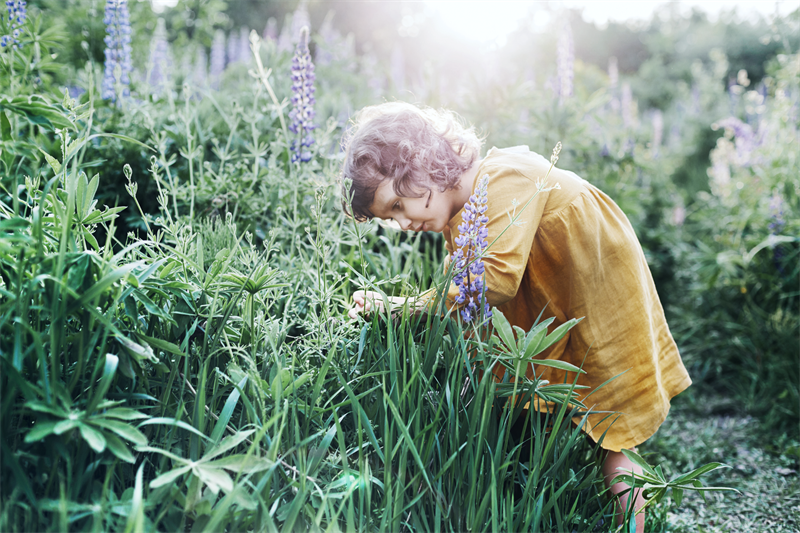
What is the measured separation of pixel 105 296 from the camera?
3.60 ft

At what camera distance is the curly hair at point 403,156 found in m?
1.73

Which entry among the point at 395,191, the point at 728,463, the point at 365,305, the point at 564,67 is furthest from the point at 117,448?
the point at 564,67

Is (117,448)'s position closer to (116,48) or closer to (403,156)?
(403,156)

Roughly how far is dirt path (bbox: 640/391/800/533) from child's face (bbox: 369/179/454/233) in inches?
42.5

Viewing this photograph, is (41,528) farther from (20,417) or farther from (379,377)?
(379,377)

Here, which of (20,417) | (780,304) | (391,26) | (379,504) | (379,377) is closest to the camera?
(20,417)

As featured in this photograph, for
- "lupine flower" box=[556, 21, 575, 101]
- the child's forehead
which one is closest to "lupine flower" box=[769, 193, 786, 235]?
"lupine flower" box=[556, 21, 575, 101]

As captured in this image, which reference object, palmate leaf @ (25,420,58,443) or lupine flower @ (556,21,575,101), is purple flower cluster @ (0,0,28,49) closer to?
palmate leaf @ (25,420,58,443)

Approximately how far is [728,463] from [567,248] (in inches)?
61.3

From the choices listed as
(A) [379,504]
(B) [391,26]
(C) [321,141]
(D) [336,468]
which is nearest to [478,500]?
(A) [379,504]

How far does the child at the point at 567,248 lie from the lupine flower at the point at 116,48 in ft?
6.02

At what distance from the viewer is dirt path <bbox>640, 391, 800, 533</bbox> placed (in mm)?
1928

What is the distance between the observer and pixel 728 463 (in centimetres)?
238

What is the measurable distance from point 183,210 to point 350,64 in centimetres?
363
